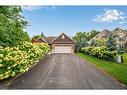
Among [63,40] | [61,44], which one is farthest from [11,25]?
[63,40]

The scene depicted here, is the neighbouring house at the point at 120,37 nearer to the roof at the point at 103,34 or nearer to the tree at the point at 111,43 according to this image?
the roof at the point at 103,34

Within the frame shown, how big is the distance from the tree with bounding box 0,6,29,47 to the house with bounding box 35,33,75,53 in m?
16.0

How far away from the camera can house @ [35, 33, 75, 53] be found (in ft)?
119

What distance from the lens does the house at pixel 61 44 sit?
3631cm

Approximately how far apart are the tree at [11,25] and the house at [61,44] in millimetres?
16000

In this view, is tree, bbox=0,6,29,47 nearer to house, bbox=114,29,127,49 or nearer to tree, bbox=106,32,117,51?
tree, bbox=106,32,117,51

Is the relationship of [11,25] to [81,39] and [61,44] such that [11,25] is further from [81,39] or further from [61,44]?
[81,39]

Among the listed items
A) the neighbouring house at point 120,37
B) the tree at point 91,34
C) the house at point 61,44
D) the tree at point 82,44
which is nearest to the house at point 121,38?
the neighbouring house at point 120,37

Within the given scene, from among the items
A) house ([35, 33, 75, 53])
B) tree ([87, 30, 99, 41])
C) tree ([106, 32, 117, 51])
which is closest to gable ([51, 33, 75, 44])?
house ([35, 33, 75, 53])

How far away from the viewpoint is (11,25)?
58.9 ft

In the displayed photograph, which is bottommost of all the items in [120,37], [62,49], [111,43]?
[62,49]

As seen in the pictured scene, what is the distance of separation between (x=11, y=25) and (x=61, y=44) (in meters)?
20.1
